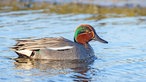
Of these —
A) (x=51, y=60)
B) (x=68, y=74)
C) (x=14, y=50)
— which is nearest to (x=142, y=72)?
(x=68, y=74)

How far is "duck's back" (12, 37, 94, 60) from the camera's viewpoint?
11969 millimetres

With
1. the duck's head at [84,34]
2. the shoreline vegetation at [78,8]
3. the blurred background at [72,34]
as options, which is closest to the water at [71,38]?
the blurred background at [72,34]

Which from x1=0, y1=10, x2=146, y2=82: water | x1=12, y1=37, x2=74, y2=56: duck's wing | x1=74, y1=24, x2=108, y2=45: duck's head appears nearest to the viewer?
x1=0, y1=10, x2=146, y2=82: water

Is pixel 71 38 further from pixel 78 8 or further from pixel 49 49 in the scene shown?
pixel 78 8

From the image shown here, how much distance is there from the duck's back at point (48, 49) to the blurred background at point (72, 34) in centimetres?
21

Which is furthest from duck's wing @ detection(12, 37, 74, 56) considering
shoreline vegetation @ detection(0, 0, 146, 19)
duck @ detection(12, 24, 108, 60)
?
shoreline vegetation @ detection(0, 0, 146, 19)

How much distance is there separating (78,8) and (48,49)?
746cm

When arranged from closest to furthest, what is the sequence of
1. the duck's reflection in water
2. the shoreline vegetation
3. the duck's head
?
the duck's reflection in water, the duck's head, the shoreline vegetation

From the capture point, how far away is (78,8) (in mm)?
19359

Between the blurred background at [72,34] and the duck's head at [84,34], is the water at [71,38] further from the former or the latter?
the duck's head at [84,34]

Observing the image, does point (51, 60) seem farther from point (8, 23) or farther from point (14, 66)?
point (8, 23)

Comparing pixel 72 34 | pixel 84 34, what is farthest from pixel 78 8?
pixel 84 34

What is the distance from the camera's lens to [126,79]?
10.1 m

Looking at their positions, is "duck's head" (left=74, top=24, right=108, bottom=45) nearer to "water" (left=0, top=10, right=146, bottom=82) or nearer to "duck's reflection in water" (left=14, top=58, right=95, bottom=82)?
"water" (left=0, top=10, right=146, bottom=82)
